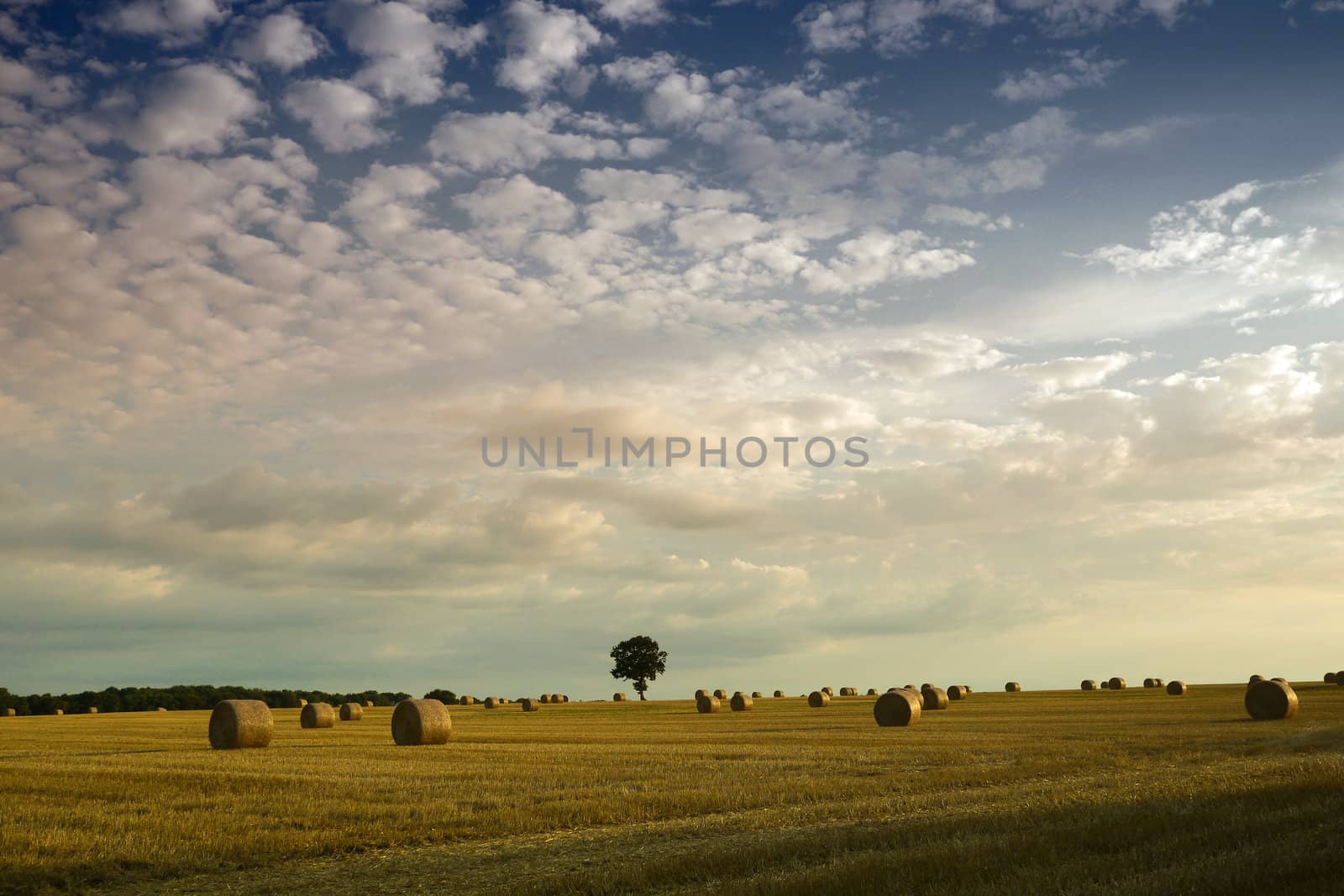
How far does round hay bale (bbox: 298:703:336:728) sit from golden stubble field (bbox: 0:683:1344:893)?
57.2 feet

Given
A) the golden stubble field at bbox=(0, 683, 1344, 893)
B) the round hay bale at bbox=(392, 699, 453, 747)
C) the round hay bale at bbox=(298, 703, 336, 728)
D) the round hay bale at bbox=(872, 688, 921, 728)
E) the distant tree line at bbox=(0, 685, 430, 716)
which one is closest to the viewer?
the golden stubble field at bbox=(0, 683, 1344, 893)

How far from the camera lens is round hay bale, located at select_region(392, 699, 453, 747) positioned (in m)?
32.0

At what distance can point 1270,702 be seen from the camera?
34688 mm

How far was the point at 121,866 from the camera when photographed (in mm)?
12281

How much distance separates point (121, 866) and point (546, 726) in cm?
3357

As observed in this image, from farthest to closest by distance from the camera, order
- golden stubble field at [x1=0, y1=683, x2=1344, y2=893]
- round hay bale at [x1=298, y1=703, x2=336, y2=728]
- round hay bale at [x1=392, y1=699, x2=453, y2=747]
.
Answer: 1. round hay bale at [x1=298, y1=703, x2=336, y2=728]
2. round hay bale at [x1=392, y1=699, x2=453, y2=747]
3. golden stubble field at [x1=0, y1=683, x2=1344, y2=893]

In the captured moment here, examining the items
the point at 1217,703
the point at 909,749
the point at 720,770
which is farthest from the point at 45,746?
the point at 1217,703

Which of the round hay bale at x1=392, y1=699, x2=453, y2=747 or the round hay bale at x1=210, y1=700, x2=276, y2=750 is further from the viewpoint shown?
the round hay bale at x1=392, y1=699, x2=453, y2=747

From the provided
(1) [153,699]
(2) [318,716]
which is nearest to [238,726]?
(2) [318,716]

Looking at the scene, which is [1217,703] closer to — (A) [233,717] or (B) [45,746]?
(A) [233,717]

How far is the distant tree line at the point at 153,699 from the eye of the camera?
90.6 m

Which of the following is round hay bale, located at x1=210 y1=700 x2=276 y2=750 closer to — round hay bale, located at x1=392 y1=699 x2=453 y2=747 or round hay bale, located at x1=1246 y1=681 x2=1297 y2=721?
round hay bale, located at x1=392 y1=699 x2=453 y2=747

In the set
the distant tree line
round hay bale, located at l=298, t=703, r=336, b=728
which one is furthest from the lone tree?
round hay bale, located at l=298, t=703, r=336, b=728

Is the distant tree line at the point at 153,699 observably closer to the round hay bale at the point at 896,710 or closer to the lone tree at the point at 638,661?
the lone tree at the point at 638,661
